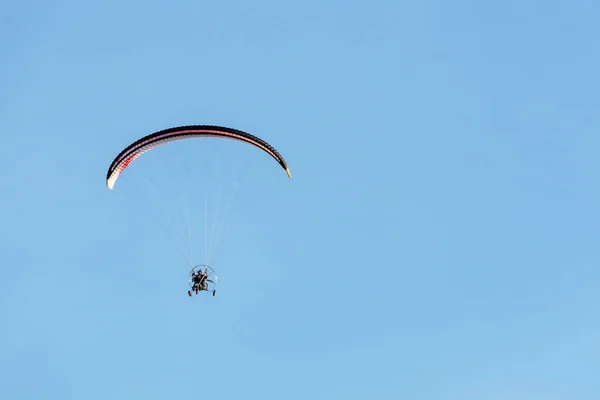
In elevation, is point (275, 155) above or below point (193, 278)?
above

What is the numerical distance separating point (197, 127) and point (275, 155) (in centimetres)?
474

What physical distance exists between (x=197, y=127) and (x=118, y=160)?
15.6ft

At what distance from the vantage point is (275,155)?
2224 inches

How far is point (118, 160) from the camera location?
182 ft

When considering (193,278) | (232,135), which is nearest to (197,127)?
(232,135)

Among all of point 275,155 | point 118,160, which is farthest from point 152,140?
point 275,155

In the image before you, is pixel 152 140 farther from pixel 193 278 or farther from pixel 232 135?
pixel 193 278

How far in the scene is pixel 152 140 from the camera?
179ft

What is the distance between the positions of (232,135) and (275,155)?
2.76m

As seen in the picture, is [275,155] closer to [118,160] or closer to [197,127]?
[197,127]

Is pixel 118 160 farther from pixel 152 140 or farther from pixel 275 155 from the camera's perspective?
pixel 275 155

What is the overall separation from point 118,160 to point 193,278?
7.88m

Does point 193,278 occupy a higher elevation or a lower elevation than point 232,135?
lower

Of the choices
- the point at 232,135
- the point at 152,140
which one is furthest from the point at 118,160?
the point at 232,135
